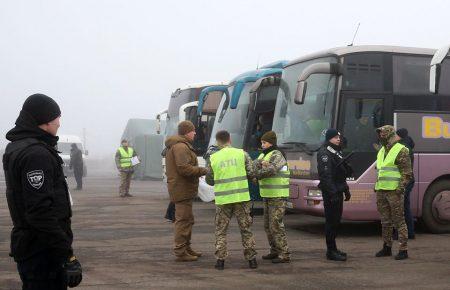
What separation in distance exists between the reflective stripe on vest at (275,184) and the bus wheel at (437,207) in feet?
13.0

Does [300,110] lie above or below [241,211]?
above

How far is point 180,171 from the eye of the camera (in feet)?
27.5

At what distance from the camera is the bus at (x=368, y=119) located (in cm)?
1072

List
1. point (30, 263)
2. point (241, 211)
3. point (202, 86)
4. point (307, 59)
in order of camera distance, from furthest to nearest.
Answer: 1. point (202, 86)
2. point (307, 59)
3. point (241, 211)
4. point (30, 263)

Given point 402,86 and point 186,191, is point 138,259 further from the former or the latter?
point 402,86

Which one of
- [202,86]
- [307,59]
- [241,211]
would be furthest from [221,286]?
[202,86]

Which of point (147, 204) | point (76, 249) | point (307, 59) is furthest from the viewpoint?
point (147, 204)

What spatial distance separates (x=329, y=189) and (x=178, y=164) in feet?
6.77

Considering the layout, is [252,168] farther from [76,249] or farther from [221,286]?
[76,249]

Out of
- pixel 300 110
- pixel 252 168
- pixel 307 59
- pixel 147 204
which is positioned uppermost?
→ pixel 307 59

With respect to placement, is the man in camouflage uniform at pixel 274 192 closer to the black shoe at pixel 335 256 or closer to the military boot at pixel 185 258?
the black shoe at pixel 335 256

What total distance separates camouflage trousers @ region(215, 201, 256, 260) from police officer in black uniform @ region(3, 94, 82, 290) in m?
4.29

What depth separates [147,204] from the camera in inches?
725

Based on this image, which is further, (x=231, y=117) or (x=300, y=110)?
(x=231, y=117)
